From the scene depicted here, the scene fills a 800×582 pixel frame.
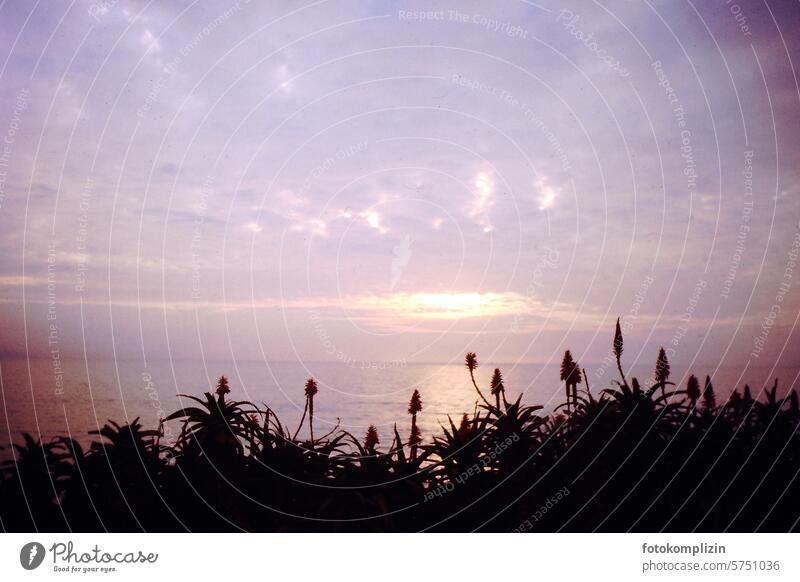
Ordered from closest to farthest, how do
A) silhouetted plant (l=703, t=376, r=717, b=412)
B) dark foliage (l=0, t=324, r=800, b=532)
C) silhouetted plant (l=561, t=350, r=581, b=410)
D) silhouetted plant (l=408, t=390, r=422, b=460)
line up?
dark foliage (l=0, t=324, r=800, b=532) < silhouetted plant (l=408, t=390, r=422, b=460) < silhouetted plant (l=703, t=376, r=717, b=412) < silhouetted plant (l=561, t=350, r=581, b=410)

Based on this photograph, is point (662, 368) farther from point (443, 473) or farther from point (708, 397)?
point (443, 473)

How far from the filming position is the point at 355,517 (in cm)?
451

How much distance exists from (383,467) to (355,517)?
0.44m

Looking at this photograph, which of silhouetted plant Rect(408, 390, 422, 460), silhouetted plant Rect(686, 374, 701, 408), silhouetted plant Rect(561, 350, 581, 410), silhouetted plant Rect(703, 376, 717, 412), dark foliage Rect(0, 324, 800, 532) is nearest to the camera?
dark foliage Rect(0, 324, 800, 532)
